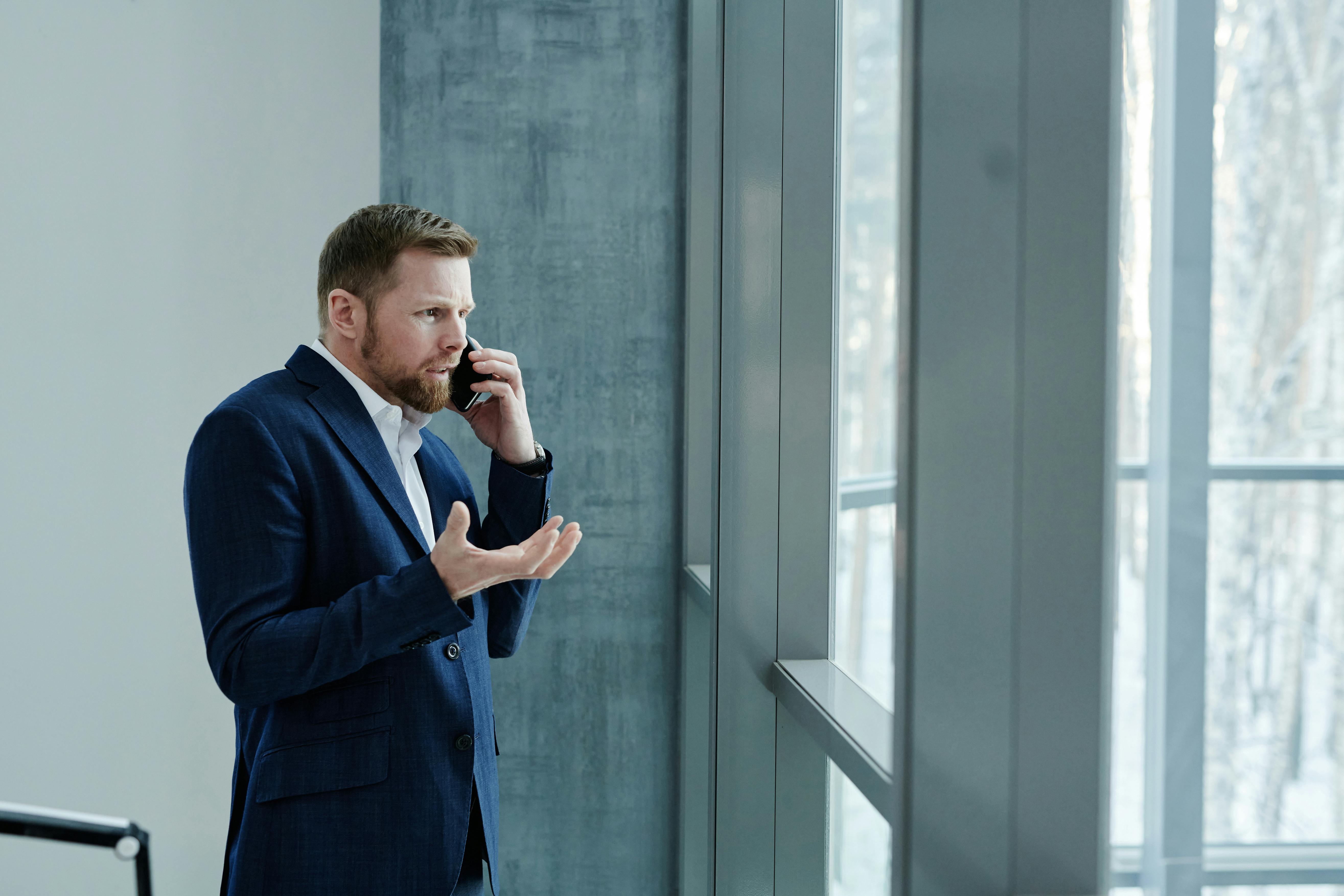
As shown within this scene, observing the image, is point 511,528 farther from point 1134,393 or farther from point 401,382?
point 1134,393

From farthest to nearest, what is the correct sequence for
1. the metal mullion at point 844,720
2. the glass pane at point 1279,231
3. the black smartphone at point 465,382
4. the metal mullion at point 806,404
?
the metal mullion at point 806,404
the black smartphone at point 465,382
the metal mullion at point 844,720
the glass pane at point 1279,231

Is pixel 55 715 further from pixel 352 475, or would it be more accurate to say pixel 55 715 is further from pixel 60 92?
pixel 60 92

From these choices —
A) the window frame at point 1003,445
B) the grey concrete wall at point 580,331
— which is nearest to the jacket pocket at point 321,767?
the window frame at point 1003,445

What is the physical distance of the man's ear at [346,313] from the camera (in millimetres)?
1287

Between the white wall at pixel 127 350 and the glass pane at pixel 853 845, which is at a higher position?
the white wall at pixel 127 350

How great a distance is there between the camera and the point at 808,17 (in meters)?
1.61

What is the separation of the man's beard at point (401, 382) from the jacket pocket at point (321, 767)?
0.47 meters

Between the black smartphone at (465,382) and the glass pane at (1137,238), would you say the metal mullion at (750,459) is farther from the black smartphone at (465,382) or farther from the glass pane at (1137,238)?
the glass pane at (1137,238)

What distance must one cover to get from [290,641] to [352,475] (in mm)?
241

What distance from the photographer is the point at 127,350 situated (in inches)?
62.7

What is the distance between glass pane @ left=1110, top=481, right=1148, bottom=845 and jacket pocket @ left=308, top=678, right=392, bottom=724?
913mm

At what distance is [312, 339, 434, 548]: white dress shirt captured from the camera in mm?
1295

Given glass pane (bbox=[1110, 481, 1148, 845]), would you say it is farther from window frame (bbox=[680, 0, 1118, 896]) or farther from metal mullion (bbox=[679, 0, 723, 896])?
metal mullion (bbox=[679, 0, 723, 896])

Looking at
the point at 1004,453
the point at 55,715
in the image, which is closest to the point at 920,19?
the point at 1004,453
